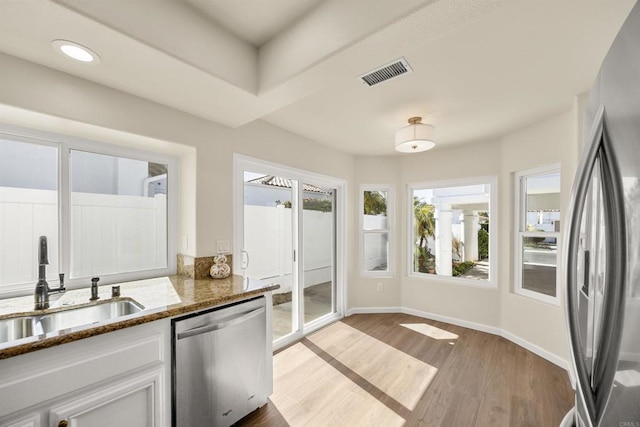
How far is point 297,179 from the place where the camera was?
335cm

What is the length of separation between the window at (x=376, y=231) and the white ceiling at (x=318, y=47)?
6.70 ft

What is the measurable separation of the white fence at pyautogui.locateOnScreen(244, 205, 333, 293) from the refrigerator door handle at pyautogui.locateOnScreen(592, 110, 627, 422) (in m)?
2.61

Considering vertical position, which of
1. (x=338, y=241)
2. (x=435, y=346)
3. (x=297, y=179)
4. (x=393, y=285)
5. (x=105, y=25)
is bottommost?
(x=435, y=346)

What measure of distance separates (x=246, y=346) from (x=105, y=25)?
1948mm

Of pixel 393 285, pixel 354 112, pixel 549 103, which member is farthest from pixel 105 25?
pixel 393 285

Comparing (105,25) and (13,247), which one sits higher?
(105,25)

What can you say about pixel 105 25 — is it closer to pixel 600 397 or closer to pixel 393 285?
pixel 600 397

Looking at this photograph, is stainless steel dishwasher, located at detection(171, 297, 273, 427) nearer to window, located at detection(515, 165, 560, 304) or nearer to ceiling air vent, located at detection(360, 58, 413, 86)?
ceiling air vent, located at detection(360, 58, 413, 86)

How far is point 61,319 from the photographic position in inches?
64.0

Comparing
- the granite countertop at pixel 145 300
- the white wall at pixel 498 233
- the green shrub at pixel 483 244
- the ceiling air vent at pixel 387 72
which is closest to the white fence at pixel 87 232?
the granite countertop at pixel 145 300

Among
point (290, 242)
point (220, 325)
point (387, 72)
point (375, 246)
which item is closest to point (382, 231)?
point (375, 246)

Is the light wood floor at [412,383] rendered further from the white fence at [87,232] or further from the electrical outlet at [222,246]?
the white fence at [87,232]

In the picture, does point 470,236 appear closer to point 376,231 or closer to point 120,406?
point 376,231

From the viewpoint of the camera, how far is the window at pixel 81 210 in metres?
1.81
